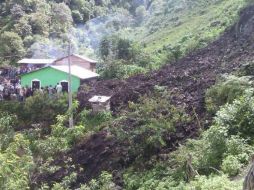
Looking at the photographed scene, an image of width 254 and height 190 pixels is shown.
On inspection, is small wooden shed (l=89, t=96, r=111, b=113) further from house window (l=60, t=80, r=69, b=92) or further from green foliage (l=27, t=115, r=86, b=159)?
house window (l=60, t=80, r=69, b=92)

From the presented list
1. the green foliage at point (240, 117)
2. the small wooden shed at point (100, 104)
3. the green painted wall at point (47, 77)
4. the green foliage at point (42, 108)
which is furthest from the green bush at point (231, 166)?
the green painted wall at point (47, 77)

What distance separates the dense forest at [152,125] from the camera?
41.9 ft

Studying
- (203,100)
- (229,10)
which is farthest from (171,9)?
(203,100)

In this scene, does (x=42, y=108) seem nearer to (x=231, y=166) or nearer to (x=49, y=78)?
(x=49, y=78)

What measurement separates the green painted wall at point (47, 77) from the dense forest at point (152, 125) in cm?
177

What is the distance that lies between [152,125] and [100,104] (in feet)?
21.0

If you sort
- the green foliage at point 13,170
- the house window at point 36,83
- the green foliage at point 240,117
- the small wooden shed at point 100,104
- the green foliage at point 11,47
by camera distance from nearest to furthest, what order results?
the green foliage at point 13,170 < the green foliage at point 240,117 < the small wooden shed at point 100,104 < the house window at point 36,83 < the green foliage at point 11,47

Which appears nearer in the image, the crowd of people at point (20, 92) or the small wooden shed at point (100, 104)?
the small wooden shed at point (100, 104)

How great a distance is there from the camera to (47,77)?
3042 cm

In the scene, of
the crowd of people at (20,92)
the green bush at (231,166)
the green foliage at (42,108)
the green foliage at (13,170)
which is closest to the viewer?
the green foliage at (13,170)

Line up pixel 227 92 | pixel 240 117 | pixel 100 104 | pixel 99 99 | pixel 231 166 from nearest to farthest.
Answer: pixel 231 166
pixel 240 117
pixel 227 92
pixel 100 104
pixel 99 99

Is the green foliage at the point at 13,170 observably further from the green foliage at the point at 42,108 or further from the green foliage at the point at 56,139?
the green foliage at the point at 42,108

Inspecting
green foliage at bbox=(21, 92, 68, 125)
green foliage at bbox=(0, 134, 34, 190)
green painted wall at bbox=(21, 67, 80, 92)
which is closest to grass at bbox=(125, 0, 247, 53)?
green painted wall at bbox=(21, 67, 80, 92)

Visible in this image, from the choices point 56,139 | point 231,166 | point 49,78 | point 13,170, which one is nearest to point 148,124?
point 56,139
